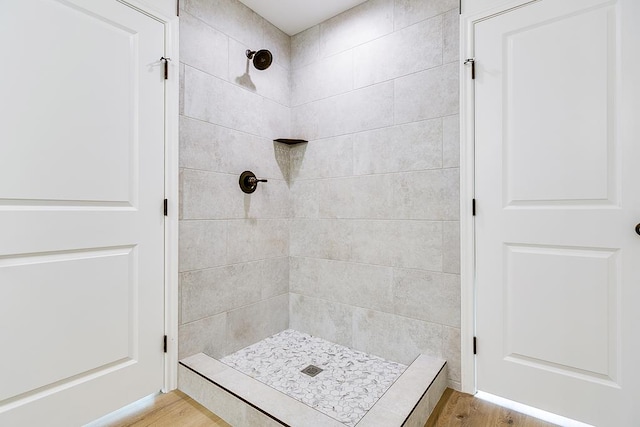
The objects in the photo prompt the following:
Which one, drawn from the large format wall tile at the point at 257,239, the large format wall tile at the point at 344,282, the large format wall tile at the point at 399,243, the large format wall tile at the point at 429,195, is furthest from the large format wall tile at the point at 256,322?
the large format wall tile at the point at 429,195

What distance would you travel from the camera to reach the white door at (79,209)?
4.46 feet

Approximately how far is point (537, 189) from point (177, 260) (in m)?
2.11

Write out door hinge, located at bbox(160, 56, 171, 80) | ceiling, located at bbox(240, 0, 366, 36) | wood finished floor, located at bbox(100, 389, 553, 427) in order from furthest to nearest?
ceiling, located at bbox(240, 0, 366, 36)
door hinge, located at bbox(160, 56, 171, 80)
wood finished floor, located at bbox(100, 389, 553, 427)

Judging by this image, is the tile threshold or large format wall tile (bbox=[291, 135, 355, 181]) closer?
the tile threshold

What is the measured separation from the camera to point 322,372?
1.96 meters

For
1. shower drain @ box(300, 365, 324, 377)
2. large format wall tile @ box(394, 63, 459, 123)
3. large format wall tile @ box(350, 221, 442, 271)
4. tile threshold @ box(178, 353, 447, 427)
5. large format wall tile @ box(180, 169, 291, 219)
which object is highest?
large format wall tile @ box(394, 63, 459, 123)

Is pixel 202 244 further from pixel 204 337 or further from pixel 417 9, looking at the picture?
pixel 417 9

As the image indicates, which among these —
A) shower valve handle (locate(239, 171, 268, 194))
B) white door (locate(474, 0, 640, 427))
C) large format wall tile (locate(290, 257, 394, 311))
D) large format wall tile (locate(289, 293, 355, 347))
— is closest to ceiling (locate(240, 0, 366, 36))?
white door (locate(474, 0, 640, 427))

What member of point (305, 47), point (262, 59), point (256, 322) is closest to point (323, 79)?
point (305, 47)

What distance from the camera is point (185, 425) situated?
1.60 meters

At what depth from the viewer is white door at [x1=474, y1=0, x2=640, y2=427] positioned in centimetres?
146

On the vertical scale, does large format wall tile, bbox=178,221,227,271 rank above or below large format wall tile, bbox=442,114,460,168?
below

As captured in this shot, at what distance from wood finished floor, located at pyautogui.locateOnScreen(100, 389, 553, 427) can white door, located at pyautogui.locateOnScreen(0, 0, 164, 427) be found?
126mm

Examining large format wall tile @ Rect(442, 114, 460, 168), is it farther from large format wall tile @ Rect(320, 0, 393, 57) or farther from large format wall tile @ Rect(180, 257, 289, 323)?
large format wall tile @ Rect(180, 257, 289, 323)
